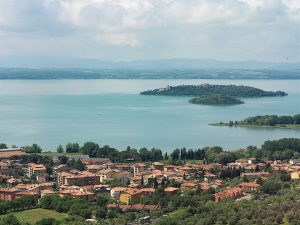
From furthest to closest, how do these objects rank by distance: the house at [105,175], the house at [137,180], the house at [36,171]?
the house at [36,171] < the house at [105,175] < the house at [137,180]

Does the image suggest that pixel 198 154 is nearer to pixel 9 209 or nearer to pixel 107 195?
pixel 107 195

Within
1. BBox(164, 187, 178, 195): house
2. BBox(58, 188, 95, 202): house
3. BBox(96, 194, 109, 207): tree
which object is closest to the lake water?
BBox(164, 187, 178, 195): house

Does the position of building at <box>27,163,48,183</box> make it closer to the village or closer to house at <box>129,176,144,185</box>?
the village

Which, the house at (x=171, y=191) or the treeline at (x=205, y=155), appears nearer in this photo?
the house at (x=171, y=191)

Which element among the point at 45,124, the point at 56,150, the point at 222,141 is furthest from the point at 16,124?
the point at 222,141

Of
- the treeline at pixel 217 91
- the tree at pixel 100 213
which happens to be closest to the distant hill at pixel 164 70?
the treeline at pixel 217 91

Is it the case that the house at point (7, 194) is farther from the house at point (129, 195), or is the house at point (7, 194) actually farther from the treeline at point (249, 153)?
the treeline at point (249, 153)

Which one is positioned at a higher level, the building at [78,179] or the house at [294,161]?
the house at [294,161]

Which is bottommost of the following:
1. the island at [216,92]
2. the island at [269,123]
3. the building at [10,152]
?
the building at [10,152]
